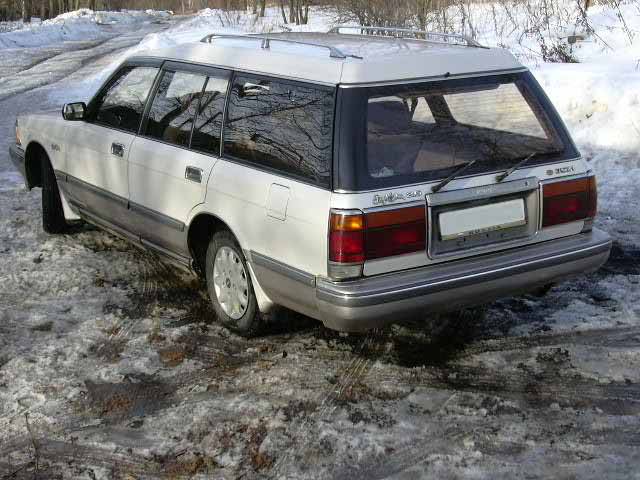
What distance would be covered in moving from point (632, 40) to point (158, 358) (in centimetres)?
1099

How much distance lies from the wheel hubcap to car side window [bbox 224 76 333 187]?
0.62 m

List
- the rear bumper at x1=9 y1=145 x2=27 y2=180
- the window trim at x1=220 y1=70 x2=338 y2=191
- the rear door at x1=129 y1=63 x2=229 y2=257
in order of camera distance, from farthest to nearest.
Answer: the rear bumper at x1=9 y1=145 x2=27 y2=180 → the rear door at x1=129 y1=63 x2=229 y2=257 → the window trim at x1=220 y1=70 x2=338 y2=191

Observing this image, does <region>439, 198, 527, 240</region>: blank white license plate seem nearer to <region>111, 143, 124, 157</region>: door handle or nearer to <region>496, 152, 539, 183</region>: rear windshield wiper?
<region>496, 152, 539, 183</region>: rear windshield wiper

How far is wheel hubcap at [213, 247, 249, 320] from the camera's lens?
183 inches

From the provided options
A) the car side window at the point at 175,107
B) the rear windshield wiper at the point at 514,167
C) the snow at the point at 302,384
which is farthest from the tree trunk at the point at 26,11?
the rear windshield wiper at the point at 514,167

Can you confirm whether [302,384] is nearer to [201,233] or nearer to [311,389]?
[311,389]

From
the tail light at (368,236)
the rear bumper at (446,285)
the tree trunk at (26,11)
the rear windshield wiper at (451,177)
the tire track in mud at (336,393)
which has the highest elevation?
the tree trunk at (26,11)

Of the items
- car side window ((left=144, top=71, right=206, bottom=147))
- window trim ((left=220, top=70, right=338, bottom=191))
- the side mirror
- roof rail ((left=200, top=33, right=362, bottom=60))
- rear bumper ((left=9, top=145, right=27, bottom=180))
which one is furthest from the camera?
rear bumper ((left=9, top=145, right=27, bottom=180))

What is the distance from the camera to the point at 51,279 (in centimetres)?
577

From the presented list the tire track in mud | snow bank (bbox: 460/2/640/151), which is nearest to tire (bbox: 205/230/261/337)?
the tire track in mud

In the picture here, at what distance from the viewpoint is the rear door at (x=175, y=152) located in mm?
4719

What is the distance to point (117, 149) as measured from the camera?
18.2 ft

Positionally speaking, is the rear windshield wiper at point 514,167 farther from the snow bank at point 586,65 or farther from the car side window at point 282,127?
the snow bank at point 586,65

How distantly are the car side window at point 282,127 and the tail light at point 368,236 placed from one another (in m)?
0.24
